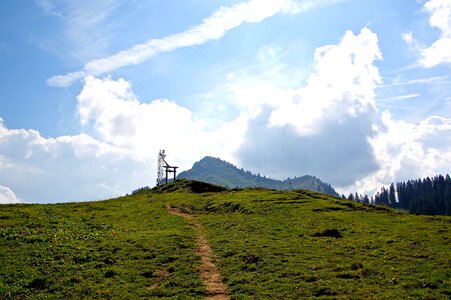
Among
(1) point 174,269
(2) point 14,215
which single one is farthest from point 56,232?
(1) point 174,269

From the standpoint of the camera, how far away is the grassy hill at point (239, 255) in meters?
28.1

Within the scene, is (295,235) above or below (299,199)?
below

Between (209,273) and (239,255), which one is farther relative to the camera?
(239,255)

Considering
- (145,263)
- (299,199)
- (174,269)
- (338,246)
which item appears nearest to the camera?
(174,269)

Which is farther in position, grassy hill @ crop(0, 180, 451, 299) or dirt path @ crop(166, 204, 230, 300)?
dirt path @ crop(166, 204, 230, 300)

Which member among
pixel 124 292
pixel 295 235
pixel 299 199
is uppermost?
→ pixel 299 199

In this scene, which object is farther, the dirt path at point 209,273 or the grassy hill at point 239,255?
the dirt path at point 209,273

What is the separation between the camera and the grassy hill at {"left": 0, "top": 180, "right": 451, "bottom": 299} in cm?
2808

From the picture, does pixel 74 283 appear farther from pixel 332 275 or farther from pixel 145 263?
pixel 332 275

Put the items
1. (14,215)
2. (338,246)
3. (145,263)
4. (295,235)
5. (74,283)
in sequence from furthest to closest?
(14,215) → (295,235) → (338,246) → (145,263) → (74,283)

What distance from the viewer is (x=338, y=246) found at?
39.4m

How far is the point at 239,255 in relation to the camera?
37344 millimetres

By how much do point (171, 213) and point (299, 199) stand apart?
23796 millimetres

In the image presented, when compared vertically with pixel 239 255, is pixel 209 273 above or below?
below
